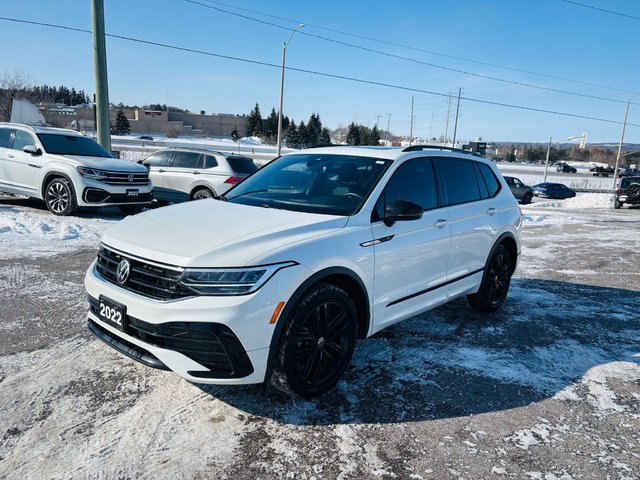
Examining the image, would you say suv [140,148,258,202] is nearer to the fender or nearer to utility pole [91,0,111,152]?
utility pole [91,0,111,152]

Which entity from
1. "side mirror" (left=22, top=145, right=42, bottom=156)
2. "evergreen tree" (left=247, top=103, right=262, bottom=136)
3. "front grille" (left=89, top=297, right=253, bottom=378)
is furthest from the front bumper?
"evergreen tree" (left=247, top=103, right=262, bottom=136)

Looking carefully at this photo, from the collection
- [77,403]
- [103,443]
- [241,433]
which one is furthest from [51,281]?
[241,433]

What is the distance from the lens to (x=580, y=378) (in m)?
3.93

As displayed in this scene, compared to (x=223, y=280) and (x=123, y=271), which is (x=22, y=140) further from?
(x=223, y=280)

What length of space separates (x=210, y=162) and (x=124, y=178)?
2.32 metres

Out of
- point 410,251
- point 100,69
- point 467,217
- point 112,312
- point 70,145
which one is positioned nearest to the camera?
point 112,312

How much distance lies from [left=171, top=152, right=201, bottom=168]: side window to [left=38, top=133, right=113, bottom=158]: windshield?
1632mm

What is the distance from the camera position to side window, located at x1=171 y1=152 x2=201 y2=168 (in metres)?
11.8

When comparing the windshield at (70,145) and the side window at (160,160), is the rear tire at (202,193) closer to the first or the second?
the side window at (160,160)

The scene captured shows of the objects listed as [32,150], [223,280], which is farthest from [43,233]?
[223,280]

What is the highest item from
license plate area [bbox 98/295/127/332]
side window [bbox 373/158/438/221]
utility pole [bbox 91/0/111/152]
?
utility pole [bbox 91/0/111/152]

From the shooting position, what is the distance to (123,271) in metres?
3.08

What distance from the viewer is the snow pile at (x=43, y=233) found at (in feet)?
23.2

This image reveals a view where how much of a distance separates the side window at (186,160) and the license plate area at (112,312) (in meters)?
8.98
